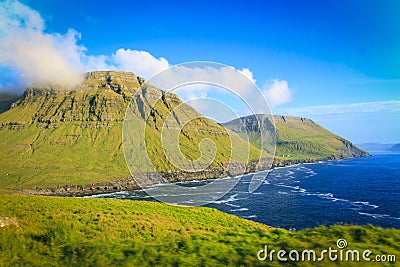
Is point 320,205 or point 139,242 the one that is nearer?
point 139,242

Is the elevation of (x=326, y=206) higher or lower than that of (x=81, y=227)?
lower

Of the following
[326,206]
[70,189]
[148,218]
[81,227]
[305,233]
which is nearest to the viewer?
[305,233]

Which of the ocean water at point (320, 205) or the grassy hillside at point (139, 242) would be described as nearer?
the grassy hillside at point (139, 242)

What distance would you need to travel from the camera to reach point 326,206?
9975 cm

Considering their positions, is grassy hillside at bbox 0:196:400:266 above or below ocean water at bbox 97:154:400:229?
above

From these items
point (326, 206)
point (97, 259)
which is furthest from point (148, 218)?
point (326, 206)

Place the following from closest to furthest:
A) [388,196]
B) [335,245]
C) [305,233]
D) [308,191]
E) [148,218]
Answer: [335,245]
[305,233]
[148,218]
[388,196]
[308,191]

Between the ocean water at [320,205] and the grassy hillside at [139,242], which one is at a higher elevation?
the grassy hillside at [139,242]

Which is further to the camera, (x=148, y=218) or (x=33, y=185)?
(x=33, y=185)

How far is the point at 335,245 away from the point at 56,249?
17.2 metres

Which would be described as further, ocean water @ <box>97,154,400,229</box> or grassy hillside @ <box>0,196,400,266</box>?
ocean water @ <box>97,154,400,229</box>

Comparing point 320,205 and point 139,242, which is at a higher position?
point 139,242

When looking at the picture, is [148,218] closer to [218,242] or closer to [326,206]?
[218,242]

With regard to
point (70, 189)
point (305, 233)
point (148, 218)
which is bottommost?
point (70, 189)
